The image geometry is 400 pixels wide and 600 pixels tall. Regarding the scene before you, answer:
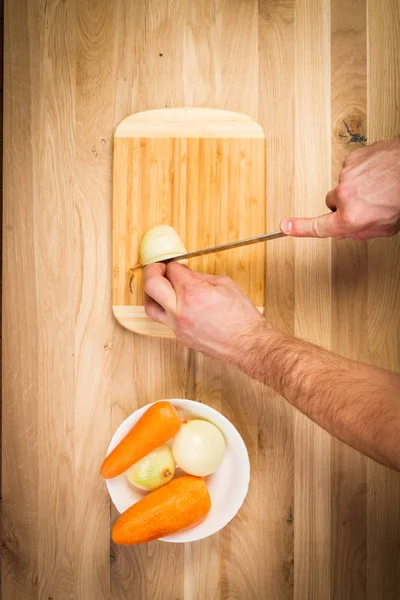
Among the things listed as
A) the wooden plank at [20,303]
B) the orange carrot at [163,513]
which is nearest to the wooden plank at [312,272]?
the orange carrot at [163,513]

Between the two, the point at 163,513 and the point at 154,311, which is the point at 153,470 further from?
the point at 154,311

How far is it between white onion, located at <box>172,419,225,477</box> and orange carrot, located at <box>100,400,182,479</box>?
0.7 inches

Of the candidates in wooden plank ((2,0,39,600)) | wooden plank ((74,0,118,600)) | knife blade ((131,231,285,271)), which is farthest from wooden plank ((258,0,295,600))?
wooden plank ((2,0,39,600))

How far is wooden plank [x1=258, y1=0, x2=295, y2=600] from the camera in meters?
0.76

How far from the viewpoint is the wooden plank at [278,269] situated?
0.76 m

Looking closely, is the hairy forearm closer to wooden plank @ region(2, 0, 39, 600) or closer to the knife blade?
the knife blade

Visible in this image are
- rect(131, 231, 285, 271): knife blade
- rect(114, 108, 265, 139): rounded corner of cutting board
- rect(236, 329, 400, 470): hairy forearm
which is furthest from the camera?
rect(114, 108, 265, 139): rounded corner of cutting board

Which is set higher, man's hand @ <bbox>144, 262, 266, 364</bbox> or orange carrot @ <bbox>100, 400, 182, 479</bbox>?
man's hand @ <bbox>144, 262, 266, 364</bbox>

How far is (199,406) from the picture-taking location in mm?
675

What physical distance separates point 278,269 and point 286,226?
17 centimetres

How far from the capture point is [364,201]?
61cm

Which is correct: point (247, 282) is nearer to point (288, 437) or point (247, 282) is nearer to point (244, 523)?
point (288, 437)

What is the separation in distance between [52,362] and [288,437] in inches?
16.5

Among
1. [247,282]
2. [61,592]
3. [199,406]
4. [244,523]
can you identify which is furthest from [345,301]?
[61,592]
